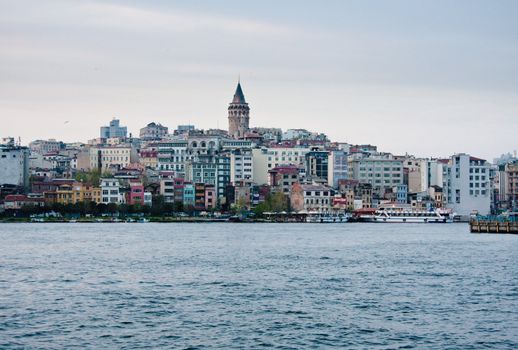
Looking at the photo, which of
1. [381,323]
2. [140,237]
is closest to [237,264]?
[381,323]

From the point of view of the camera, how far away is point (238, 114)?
171375 mm

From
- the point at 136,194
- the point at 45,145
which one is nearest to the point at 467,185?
the point at 136,194

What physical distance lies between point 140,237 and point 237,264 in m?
25.7

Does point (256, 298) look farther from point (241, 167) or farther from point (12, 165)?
point (241, 167)

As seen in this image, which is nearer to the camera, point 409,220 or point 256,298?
point 256,298

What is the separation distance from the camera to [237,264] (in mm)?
45656

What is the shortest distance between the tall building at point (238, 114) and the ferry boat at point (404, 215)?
55.8m

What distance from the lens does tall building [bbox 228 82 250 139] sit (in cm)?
17125

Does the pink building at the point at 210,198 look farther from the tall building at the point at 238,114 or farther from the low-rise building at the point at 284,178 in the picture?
the tall building at the point at 238,114

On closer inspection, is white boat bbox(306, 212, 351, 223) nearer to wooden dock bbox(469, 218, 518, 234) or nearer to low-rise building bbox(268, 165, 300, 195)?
low-rise building bbox(268, 165, 300, 195)

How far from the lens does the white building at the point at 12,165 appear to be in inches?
4788

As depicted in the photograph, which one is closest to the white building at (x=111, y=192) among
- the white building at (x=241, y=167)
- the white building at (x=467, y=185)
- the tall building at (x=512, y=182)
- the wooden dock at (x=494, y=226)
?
the white building at (x=241, y=167)

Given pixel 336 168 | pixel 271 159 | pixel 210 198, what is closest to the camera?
pixel 210 198

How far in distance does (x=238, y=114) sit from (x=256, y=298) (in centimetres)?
13886
